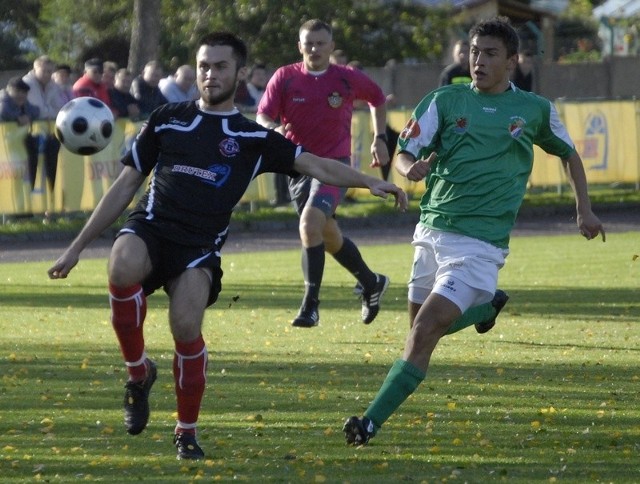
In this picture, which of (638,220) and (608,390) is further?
(638,220)


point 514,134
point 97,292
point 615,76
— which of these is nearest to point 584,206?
point 514,134

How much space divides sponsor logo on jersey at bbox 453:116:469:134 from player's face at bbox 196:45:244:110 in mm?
1111

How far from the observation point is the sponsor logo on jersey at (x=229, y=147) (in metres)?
7.36

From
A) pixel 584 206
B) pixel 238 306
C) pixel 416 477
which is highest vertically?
pixel 584 206

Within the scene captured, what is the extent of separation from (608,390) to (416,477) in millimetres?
2690

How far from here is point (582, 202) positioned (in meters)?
8.22

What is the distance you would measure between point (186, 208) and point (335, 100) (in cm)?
523

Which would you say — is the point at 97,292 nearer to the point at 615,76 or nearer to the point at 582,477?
the point at 582,477

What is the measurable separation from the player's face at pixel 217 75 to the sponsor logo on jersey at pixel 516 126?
1.37m

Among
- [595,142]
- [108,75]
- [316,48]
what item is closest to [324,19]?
[595,142]

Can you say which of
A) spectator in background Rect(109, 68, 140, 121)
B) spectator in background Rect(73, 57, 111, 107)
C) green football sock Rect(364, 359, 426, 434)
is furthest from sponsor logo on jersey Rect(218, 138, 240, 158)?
spectator in background Rect(109, 68, 140, 121)

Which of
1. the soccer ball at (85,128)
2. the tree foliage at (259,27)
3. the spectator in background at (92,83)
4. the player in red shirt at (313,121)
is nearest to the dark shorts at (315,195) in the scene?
the player in red shirt at (313,121)

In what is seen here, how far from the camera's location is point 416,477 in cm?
668

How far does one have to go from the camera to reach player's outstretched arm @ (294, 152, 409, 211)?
714cm
